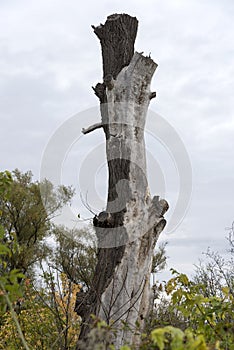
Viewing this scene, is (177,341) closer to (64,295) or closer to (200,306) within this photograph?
(200,306)

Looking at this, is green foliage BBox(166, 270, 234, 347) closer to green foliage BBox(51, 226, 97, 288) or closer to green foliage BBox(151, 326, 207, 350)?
green foliage BBox(51, 226, 97, 288)

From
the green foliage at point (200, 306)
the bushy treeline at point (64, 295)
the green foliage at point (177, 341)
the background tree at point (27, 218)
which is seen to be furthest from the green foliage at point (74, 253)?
the green foliage at point (177, 341)

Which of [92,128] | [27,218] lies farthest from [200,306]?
[27,218]

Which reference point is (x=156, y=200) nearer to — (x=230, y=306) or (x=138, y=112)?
(x=138, y=112)

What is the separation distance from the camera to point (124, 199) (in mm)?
5641

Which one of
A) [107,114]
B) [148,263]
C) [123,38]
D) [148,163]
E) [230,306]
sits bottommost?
[230,306]

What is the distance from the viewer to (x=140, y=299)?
216 inches

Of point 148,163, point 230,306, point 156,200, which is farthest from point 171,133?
point 230,306

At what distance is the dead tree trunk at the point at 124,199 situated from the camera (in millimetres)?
5320

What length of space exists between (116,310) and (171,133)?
2.21 m

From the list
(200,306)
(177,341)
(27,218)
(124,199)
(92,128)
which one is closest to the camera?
(177,341)

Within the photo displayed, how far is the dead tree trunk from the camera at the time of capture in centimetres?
532

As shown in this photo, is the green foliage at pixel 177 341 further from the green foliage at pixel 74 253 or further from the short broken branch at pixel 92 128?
the short broken branch at pixel 92 128

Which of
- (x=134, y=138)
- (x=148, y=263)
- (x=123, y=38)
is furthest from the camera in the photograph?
(x=123, y=38)
